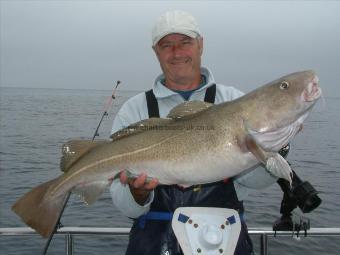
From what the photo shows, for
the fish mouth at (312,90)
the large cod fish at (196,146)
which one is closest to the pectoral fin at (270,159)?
the large cod fish at (196,146)

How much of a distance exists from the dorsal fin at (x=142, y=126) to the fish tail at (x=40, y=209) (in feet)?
2.46

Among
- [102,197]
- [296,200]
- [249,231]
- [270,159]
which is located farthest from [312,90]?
[102,197]

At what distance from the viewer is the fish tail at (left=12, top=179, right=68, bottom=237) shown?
12.4 ft

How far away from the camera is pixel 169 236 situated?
3900mm

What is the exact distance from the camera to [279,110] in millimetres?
3473

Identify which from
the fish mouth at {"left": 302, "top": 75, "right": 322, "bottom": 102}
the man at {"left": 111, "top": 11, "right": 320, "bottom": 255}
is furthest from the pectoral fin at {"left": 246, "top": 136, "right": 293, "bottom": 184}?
the fish mouth at {"left": 302, "top": 75, "right": 322, "bottom": 102}

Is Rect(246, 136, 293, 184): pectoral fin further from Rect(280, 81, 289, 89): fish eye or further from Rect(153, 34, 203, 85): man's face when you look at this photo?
Rect(153, 34, 203, 85): man's face

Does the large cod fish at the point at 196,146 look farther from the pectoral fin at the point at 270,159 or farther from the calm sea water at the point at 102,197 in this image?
the calm sea water at the point at 102,197

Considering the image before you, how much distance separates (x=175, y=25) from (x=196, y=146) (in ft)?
4.65

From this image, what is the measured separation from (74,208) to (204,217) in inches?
313

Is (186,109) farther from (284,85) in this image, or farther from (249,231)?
(249,231)

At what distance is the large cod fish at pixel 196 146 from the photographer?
3.47 m

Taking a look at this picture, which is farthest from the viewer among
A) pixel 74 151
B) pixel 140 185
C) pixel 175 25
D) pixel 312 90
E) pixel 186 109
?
pixel 175 25

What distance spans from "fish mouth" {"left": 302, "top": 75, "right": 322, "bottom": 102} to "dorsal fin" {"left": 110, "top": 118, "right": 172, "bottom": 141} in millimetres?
1205
